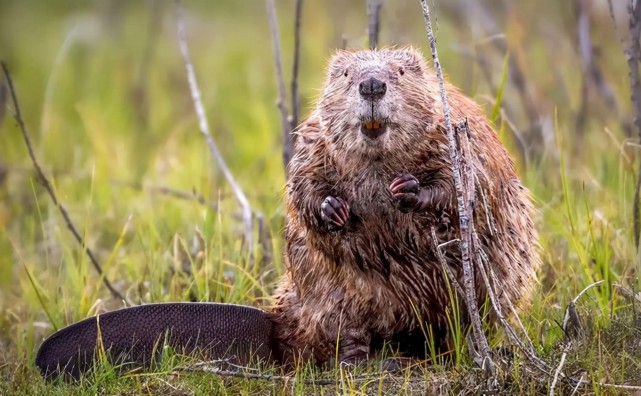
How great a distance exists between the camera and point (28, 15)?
9586 mm

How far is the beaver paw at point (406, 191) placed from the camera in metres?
3.13

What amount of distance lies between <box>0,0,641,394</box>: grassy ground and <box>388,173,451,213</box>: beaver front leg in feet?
1.35

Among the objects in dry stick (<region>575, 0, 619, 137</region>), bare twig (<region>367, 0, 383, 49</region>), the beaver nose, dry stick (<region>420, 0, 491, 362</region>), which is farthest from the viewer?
dry stick (<region>575, 0, 619, 137</region>)

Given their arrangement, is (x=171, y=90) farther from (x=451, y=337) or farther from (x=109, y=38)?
(x=451, y=337)

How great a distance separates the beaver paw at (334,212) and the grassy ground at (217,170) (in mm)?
410

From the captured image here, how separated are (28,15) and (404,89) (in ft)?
22.9

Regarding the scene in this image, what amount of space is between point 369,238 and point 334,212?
16 centimetres

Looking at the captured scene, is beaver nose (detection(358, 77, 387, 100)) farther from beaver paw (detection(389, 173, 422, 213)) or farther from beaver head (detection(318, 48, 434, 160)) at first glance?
beaver paw (detection(389, 173, 422, 213))

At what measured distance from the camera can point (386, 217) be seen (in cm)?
328

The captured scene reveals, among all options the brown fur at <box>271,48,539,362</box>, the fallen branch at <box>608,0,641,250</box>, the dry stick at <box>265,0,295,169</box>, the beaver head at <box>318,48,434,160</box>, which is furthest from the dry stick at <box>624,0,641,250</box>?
the dry stick at <box>265,0,295,169</box>

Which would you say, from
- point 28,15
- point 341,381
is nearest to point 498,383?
point 341,381

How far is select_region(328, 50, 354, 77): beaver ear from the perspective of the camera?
3.38 meters

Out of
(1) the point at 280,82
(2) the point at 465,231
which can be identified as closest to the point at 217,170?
(1) the point at 280,82

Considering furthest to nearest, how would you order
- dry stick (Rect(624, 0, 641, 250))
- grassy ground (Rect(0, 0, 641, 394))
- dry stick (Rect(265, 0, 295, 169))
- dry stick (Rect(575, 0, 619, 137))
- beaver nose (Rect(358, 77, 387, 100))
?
1. dry stick (Rect(575, 0, 619, 137))
2. dry stick (Rect(265, 0, 295, 169))
3. dry stick (Rect(624, 0, 641, 250))
4. grassy ground (Rect(0, 0, 641, 394))
5. beaver nose (Rect(358, 77, 387, 100))
